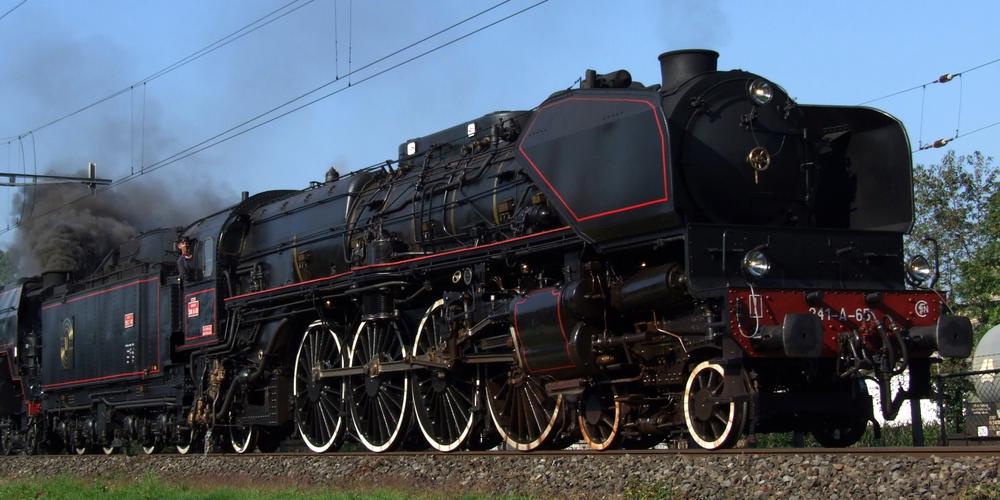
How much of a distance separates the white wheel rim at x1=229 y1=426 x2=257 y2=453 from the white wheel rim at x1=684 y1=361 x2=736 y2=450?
342 inches

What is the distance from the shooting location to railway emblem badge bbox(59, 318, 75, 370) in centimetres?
2062

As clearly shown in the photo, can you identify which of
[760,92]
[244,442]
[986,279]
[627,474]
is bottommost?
[244,442]

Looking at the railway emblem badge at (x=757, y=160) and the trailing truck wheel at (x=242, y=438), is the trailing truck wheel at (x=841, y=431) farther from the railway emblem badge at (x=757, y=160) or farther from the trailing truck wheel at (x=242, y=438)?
the trailing truck wheel at (x=242, y=438)

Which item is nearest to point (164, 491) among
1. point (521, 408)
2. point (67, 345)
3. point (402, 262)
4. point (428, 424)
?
point (428, 424)

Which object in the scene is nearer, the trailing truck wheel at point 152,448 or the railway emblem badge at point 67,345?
the trailing truck wheel at point 152,448

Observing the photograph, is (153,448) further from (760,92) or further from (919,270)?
(919,270)

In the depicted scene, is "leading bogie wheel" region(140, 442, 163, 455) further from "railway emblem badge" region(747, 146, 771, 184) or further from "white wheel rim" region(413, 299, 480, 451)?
"railway emblem badge" region(747, 146, 771, 184)

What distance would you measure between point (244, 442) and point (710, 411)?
9.45m

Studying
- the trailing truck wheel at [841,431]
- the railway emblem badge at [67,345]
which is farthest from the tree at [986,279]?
the railway emblem badge at [67,345]

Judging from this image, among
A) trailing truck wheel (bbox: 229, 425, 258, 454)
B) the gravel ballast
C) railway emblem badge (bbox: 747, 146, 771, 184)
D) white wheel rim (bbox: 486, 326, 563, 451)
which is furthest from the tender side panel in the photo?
railway emblem badge (bbox: 747, 146, 771, 184)

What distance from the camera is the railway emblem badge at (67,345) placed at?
67.7 ft

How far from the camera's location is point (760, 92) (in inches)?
425

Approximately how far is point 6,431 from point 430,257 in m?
15.2

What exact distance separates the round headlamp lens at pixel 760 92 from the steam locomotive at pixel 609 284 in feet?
0.08
